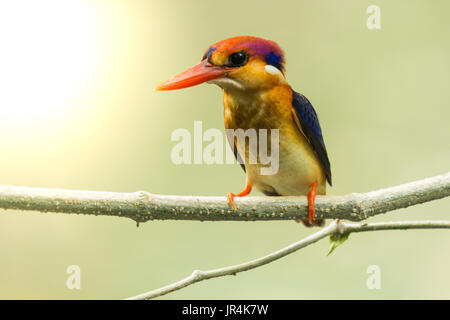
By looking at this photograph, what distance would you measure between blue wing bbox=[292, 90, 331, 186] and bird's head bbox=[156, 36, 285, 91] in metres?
0.13

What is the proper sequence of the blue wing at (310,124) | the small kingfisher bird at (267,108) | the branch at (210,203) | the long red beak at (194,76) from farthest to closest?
the blue wing at (310,124) → the small kingfisher bird at (267,108) → the long red beak at (194,76) → the branch at (210,203)

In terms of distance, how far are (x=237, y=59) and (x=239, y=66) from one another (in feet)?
0.08

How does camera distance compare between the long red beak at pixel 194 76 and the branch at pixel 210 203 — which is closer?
the branch at pixel 210 203

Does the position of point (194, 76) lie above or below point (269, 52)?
below

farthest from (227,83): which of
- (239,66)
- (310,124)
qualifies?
(310,124)

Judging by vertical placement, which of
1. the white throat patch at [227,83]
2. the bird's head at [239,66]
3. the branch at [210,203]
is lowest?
the branch at [210,203]

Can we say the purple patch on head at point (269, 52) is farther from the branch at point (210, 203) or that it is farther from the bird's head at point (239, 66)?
the branch at point (210, 203)

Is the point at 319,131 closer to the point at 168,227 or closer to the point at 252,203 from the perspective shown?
the point at 252,203

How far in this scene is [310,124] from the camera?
161 centimetres

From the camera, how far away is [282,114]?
5.08 ft

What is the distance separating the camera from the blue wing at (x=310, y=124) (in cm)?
158

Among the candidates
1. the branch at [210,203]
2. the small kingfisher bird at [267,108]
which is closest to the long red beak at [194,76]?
the small kingfisher bird at [267,108]

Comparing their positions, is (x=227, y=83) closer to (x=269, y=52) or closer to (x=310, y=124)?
(x=269, y=52)

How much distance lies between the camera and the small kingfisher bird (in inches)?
53.3
